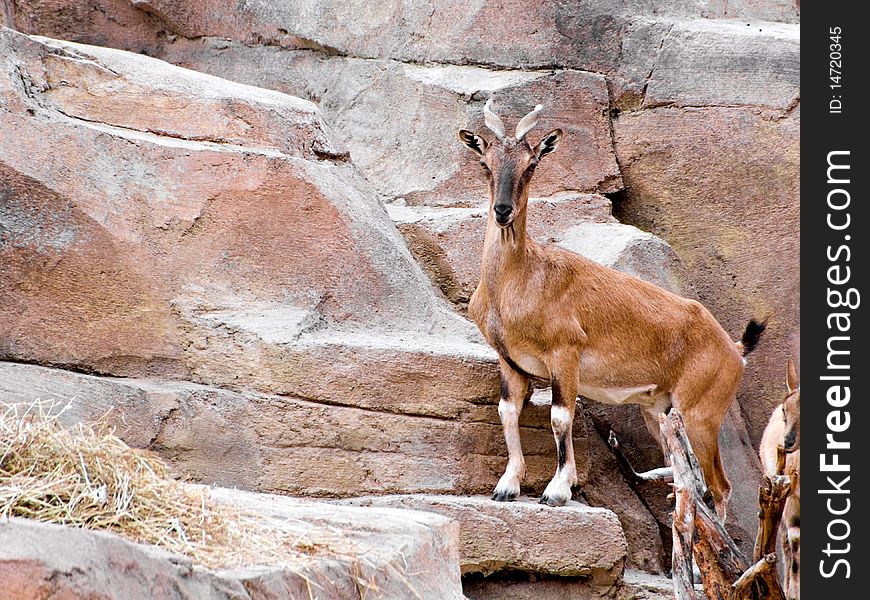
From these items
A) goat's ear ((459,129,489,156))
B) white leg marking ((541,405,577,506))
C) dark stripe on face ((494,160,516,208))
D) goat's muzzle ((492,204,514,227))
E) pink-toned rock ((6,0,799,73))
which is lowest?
white leg marking ((541,405,577,506))

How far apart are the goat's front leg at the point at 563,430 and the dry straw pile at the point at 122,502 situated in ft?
10.9

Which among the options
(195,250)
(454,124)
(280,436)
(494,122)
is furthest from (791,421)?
(454,124)

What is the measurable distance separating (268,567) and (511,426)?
3.81 meters

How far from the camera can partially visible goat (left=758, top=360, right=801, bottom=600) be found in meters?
7.07

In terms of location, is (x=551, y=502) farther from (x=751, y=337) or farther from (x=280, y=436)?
(x=751, y=337)

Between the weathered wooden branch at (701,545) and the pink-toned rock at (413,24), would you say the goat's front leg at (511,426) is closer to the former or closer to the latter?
the weathered wooden branch at (701,545)

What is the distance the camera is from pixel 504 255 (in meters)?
8.33

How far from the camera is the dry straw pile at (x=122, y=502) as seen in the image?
14.2 feet

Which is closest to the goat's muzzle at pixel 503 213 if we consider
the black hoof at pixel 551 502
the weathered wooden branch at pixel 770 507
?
the black hoof at pixel 551 502

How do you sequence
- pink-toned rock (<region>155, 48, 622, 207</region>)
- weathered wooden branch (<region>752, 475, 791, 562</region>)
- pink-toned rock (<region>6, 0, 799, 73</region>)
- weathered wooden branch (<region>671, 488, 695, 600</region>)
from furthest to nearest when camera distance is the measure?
pink-toned rock (<region>6, 0, 799, 73</region>) < pink-toned rock (<region>155, 48, 622, 207</region>) < weathered wooden branch (<region>671, 488, 695, 600</region>) < weathered wooden branch (<region>752, 475, 791, 562</region>)

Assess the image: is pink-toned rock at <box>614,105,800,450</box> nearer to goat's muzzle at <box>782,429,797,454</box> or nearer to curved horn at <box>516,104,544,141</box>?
curved horn at <box>516,104,544,141</box>

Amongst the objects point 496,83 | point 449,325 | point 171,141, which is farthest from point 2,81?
point 496,83

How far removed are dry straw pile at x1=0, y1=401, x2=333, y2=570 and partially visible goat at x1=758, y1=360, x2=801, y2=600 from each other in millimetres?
3026

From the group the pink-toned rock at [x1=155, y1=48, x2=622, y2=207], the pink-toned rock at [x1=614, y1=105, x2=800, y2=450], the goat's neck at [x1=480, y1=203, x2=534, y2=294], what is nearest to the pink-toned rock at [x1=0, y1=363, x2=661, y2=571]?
the goat's neck at [x1=480, y1=203, x2=534, y2=294]
